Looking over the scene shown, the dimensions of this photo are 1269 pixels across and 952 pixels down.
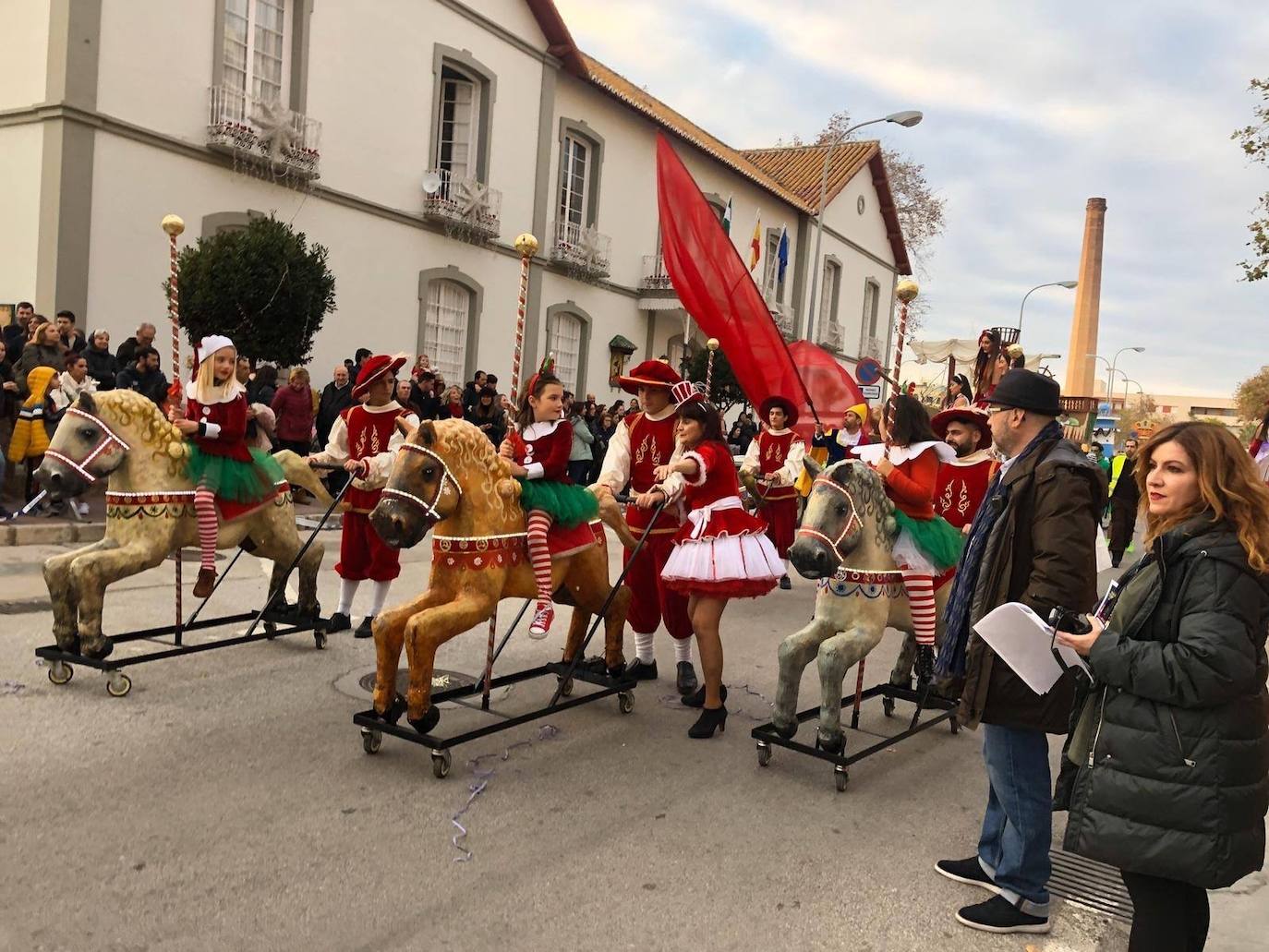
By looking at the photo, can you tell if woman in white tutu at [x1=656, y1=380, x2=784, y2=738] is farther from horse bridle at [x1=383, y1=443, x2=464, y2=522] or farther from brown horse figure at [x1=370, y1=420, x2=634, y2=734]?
horse bridle at [x1=383, y1=443, x2=464, y2=522]

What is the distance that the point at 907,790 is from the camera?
5195 mm

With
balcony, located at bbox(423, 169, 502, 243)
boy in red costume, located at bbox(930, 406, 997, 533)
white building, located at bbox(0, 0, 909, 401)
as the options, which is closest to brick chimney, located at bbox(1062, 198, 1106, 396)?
white building, located at bbox(0, 0, 909, 401)

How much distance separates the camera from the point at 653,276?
25.0m

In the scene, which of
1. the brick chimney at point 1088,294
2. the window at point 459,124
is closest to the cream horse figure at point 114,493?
the window at point 459,124

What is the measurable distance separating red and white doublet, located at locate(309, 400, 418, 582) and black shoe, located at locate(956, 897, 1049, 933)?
4350 mm

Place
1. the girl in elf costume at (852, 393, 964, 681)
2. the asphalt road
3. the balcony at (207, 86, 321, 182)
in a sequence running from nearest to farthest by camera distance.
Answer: the asphalt road → the girl in elf costume at (852, 393, 964, 681) → the balcony at (207, 86, 321, 182)

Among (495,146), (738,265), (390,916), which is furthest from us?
(495,146)

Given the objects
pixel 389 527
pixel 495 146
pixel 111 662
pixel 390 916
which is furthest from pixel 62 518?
pixel 495 146

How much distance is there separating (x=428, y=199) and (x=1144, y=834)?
17.6 m

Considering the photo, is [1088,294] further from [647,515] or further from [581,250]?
[647,515]

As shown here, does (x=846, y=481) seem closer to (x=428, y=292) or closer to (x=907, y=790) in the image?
(x=907, y=790)

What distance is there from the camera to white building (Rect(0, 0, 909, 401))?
42.7 feet

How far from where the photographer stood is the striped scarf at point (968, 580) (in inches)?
147

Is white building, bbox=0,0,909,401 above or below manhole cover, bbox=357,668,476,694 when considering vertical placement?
above
